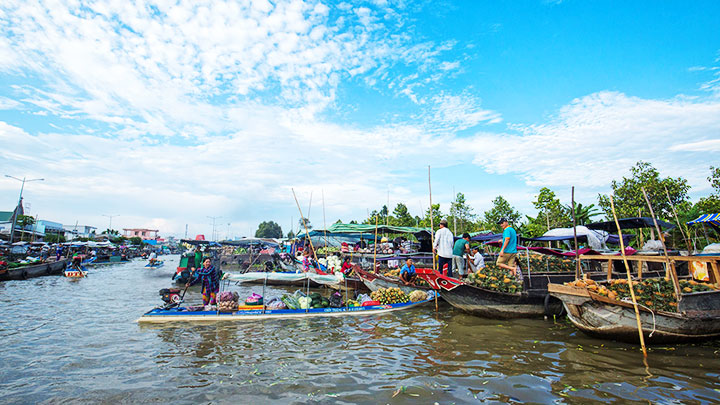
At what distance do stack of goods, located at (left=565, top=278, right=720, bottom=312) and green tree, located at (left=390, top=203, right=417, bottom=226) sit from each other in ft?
115

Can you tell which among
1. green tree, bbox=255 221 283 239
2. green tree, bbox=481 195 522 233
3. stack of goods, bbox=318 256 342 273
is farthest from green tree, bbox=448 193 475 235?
green tree, bbox=255 221 283 239

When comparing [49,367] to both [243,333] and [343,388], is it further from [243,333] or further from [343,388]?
[343,388]

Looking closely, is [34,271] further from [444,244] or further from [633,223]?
[633,223]

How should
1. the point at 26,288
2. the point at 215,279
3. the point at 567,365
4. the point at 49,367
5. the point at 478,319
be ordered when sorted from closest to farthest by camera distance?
1. the point at 567,365
2. the point at 49,367
3. the point at 478,319
4. the point at 215,279
5. the point at 26,288

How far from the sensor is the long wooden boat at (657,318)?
6.63m

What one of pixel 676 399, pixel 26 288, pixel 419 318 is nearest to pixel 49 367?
pixel 419 318

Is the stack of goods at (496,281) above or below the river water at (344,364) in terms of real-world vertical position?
above

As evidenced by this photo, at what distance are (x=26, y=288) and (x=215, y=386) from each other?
68.0ft

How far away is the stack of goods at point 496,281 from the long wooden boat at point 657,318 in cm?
263

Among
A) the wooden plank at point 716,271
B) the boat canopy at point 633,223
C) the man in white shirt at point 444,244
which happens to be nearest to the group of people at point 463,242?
the man in white shirt at point 444,244

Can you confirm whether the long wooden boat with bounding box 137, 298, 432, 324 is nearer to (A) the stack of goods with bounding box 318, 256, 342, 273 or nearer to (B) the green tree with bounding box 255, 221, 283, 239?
(A) the stack of goods with bounding box 318, 256, 342, 273

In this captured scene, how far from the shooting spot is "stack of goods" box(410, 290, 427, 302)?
12.1 meters

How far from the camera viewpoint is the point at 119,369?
6305 mm

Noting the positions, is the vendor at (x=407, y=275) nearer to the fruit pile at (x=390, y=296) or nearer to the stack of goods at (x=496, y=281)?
the fruit pile at (x=390, y=296)
